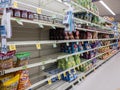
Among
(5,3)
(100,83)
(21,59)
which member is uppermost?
(5,3)

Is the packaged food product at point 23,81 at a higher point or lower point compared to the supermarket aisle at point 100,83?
higher

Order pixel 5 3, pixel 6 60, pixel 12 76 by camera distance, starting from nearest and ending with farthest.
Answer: pixel 5 3
pixel 6 60
pixel 12 76

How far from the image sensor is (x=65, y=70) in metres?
3.08

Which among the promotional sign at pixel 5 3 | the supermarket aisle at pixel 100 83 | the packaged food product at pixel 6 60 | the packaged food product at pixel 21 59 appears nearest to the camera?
the promotional sign at pixel 5 3

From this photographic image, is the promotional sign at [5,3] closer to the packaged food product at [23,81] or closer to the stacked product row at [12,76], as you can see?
the stacked product row at [12,76]

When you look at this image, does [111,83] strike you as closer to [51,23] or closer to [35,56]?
[35,56]

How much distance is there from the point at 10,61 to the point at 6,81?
0.24 metres

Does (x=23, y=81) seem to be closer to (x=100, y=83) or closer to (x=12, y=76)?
(x=12, y=76)

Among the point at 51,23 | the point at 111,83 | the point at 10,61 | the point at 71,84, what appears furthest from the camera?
the point at 111,83

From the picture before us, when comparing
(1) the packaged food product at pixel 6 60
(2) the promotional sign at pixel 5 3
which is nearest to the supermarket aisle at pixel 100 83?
(1) the packaged food product at pixel 6 60

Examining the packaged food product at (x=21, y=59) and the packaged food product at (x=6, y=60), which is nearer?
the packaged food product at (x=6, y=60)

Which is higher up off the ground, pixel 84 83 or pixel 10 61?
pixel 10 61

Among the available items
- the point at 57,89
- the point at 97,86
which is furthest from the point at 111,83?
the point at 57,89

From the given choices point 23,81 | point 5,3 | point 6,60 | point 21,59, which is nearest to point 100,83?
point 23,81
